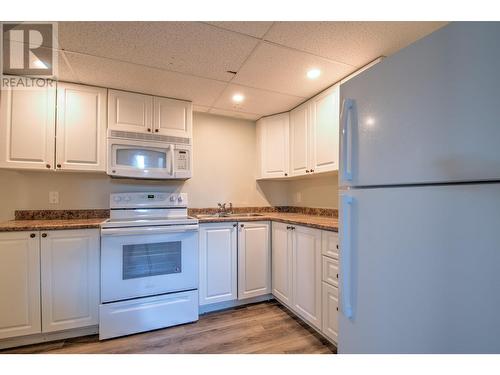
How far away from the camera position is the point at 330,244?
5.46ft

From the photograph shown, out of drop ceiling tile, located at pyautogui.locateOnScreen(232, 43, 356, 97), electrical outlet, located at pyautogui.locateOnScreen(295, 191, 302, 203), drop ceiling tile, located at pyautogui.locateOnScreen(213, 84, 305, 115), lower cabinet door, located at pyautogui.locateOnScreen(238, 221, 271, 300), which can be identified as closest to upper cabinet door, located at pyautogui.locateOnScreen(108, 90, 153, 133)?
drop ceiling tile, located at pyautogui.locateOnScreen(213, 84, 305, 115)

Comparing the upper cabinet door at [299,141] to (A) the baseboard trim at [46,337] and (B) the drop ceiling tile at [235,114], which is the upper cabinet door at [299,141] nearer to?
(B) the drop ceiling tile at [235,114]

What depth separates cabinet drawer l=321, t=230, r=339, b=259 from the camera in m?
1.60

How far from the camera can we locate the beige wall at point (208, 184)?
213 centimetres

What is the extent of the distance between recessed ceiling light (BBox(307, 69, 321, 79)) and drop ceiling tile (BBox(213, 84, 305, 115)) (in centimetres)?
41

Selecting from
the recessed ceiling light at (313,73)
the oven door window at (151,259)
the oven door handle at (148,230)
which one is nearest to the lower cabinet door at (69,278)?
Result: the oven door handle at (148,230)

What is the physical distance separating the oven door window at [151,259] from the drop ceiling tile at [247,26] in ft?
5.60

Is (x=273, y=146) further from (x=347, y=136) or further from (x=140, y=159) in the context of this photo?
(x=347, y=136)

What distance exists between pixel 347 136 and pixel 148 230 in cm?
172

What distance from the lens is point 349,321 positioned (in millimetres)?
1019
